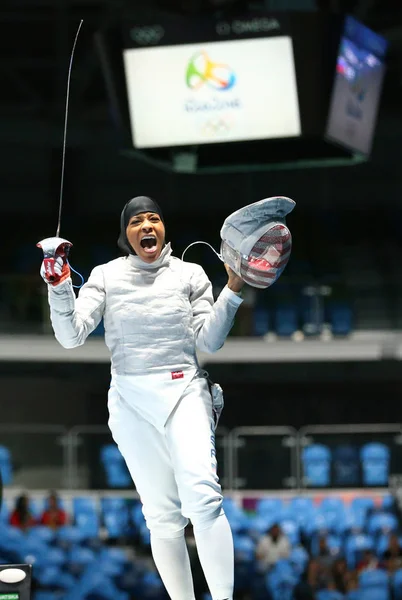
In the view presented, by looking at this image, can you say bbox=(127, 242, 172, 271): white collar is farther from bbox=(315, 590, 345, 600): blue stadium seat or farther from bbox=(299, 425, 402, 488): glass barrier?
bbox=(299, 425, 402, 488): glass barrier

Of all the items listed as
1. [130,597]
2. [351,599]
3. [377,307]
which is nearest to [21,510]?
[130,597]

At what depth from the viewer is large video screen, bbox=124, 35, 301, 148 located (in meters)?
10.1

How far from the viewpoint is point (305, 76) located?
10156 mm

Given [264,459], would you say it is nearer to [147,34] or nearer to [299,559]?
[299,559]

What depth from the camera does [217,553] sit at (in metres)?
4.05

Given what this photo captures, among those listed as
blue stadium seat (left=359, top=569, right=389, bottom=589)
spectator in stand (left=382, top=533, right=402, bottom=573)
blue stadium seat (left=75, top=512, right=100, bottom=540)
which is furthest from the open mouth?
blue stadium seat (left=75, top=512, right=100, bottom=540)

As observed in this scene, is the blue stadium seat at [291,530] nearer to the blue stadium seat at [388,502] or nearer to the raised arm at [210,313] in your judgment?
the blue stadium seat at [388,502]

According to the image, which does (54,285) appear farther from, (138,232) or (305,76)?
(305,76)

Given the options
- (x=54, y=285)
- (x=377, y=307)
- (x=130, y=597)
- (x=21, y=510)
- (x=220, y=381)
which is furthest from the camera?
(x=220, y=381)

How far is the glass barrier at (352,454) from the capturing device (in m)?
11.4

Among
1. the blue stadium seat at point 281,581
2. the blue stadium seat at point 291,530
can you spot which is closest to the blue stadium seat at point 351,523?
the blue stadium seat at point 291,530

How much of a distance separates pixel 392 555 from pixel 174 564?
6436 mm

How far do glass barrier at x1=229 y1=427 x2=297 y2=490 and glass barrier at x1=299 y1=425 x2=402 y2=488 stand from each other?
4.7 inches

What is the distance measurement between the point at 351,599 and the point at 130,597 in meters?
1.76
